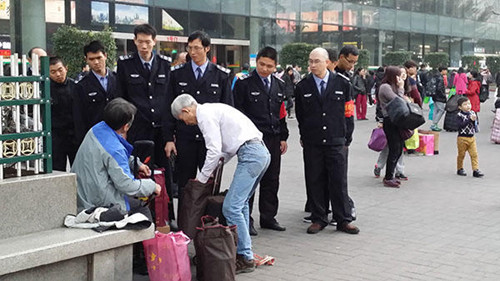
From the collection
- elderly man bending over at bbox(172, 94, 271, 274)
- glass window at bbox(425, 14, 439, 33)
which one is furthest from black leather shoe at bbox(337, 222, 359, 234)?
glass window at bbox(425, 14, 439, 33)

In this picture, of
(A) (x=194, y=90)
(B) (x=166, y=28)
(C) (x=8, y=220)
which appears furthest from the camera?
(B) (x=166, y=28)

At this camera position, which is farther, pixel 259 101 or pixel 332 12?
pixel 332 12

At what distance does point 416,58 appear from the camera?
42219mm

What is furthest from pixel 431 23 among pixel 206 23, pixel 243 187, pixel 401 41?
pixel 243 187

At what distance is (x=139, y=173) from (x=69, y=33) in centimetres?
1084

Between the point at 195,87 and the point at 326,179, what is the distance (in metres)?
1.80

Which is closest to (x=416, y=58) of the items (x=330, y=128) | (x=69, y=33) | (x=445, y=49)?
(x=445, y=49)

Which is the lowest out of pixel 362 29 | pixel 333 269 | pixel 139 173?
pixel 333 269

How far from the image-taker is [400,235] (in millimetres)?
7148

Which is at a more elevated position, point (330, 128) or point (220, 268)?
point (330, 128)

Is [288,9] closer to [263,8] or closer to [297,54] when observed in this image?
[263,8]

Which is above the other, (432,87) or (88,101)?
(432,87)

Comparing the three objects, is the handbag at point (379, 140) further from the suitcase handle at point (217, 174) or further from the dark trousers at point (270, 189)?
the suitcase handle at point (217, 174)

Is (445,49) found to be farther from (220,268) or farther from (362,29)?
(220,268)
